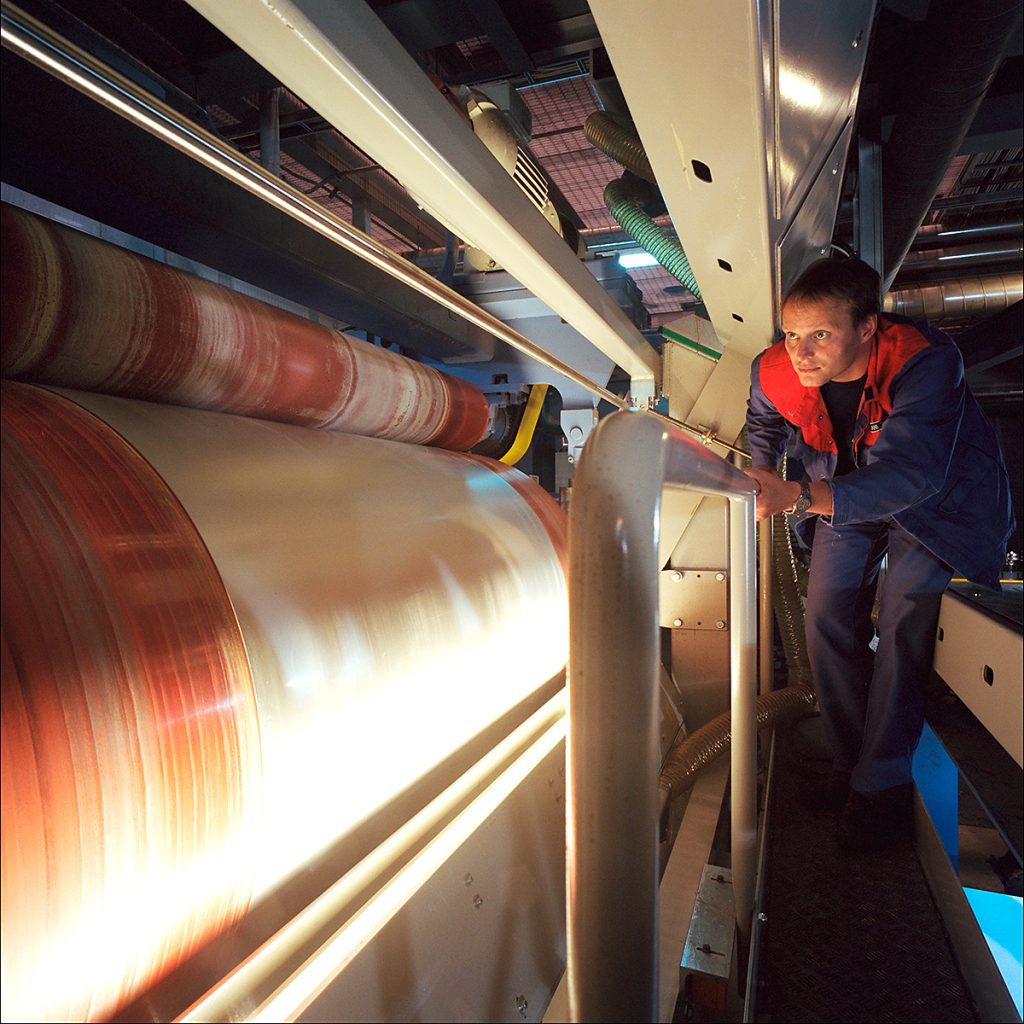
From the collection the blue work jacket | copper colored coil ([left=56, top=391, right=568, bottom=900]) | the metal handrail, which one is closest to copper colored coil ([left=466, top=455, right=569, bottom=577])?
copper colored coil ([left=56, top=391, right=568, bottom=900])

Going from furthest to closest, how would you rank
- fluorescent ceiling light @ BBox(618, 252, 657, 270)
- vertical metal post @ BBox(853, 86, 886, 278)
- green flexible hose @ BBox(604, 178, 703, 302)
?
fluorescent ceiling light @ BBox(618, 252, 657, 270)
vertical metal post @ BBox(853, 86, 886, 278)
green flexible hose @ BBox(604, 178, 703, 302)

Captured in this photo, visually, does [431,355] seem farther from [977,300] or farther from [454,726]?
[977,300]

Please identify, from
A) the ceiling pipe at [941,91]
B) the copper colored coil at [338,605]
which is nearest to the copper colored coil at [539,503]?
the copper colored coil at [338,605]

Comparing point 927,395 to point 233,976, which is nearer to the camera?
point 233,976

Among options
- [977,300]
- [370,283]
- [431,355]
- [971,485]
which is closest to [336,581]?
[370,283]

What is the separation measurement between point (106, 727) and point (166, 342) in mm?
395

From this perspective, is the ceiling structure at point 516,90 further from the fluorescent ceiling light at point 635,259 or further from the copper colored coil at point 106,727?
the copper colored coil at point 106,727

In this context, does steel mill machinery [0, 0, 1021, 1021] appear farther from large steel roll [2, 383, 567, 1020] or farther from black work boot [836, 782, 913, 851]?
black work boot [836, 782, 913, 851]

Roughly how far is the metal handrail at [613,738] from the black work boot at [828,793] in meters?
1.28

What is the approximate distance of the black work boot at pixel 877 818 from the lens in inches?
53.9

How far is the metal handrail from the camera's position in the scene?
420mm

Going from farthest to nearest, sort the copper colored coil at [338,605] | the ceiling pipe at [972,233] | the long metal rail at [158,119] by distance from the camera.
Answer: the ceiling pipe at [972,233] → the copper colored coil at [338,605] → the long metal rail at [158,119]

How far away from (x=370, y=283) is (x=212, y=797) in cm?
94

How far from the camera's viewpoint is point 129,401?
688 mm
